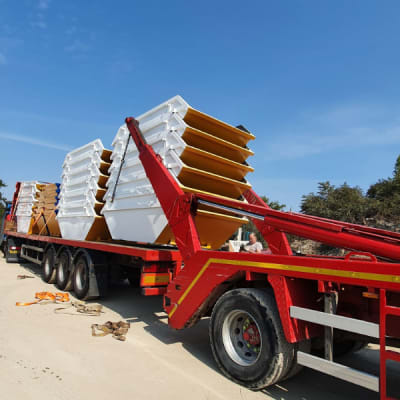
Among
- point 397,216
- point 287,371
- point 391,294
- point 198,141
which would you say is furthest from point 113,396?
point 397,216

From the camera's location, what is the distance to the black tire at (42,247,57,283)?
8.71m

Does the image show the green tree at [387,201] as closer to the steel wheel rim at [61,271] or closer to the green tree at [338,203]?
the green tree at [338,203]

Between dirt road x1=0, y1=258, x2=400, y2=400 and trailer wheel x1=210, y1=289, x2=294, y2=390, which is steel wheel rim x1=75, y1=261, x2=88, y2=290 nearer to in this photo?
dirt road x1=0, y1=258, x2=400, y2=400

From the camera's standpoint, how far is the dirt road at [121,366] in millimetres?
3176

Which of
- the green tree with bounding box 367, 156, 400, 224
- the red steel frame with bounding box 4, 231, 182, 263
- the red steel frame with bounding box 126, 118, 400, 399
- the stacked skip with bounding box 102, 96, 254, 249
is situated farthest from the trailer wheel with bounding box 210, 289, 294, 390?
the green tree with bounding box 367, 156, 400, 224

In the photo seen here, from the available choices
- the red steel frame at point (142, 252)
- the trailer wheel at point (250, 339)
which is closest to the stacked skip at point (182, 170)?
the red steel frame at point (142, 252)

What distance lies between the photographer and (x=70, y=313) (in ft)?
19.4

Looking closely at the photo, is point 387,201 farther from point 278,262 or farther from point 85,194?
point 278,262

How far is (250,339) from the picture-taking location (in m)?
3.44

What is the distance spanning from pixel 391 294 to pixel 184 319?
7.77 ft

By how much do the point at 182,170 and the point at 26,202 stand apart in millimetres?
9120

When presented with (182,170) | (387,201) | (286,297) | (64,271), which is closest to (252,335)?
(286,297)

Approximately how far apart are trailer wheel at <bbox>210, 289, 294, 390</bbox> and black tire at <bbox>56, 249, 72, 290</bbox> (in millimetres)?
5066

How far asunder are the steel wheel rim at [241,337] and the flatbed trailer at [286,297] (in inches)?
0.4
